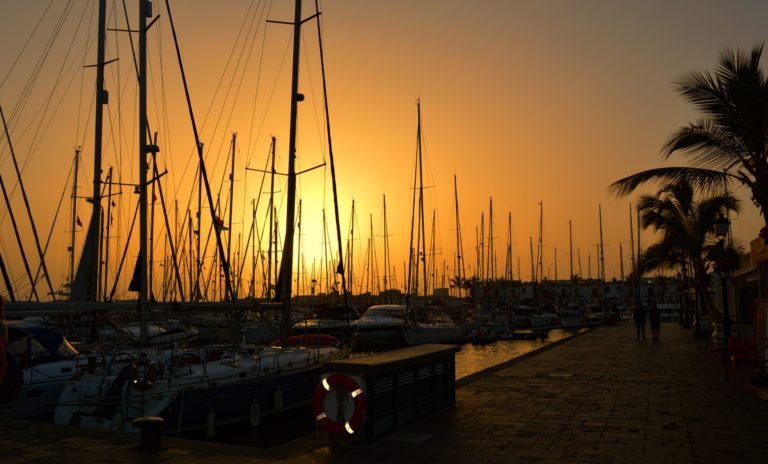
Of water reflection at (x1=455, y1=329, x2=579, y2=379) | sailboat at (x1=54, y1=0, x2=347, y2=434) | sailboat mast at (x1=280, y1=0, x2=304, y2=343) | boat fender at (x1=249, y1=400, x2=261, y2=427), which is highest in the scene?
sailboat mast at (x1=280, y1=0, x2=304, y2=343)

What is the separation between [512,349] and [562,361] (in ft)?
77.1

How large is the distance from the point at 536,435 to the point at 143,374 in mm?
8656

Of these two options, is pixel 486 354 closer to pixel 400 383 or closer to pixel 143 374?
pixel 143 374

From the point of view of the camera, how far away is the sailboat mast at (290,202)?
18.2 metres

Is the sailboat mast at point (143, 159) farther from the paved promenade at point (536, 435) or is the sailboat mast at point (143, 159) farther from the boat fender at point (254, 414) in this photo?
the paved promenade at point (536, 435)

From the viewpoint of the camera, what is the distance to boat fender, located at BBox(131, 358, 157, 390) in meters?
13.4

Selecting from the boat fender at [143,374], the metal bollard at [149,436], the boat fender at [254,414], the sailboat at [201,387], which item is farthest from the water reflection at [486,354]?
the metal bollard at [149,436]

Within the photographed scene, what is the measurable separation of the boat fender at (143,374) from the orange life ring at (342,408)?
6394 mm

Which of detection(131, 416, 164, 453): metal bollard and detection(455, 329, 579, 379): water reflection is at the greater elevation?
detection(131, 416, 164, 453): metal bollard

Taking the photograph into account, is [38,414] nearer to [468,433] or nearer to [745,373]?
[468,433]

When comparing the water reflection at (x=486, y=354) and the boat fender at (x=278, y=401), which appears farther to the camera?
the water reflection at (x=486, y=354)

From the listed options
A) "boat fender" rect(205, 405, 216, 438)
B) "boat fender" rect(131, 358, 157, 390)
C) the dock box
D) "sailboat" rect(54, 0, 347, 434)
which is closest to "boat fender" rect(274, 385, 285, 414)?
"sailboat" rect(54, 0, 347, 434)

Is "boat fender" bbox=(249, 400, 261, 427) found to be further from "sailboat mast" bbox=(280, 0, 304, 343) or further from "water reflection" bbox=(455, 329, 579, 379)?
"water reflection" bbox=(455, 329, 579, 379)

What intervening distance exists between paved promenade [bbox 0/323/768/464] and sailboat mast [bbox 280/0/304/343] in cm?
642
